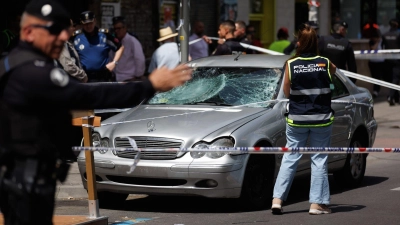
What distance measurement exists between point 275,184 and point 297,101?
0.83m

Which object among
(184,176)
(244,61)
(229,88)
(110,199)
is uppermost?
(244,61)

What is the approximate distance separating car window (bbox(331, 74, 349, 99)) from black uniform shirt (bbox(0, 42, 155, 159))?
6132 millimetres

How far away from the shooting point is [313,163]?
8812 millimetres

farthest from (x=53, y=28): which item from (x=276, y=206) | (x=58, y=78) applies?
(x=276, y=206)

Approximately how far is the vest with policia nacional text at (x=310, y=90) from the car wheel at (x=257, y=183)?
57 centimetres

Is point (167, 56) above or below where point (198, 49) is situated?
above

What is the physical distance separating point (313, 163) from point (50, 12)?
16.0 ft

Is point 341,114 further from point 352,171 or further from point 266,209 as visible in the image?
point 266,209

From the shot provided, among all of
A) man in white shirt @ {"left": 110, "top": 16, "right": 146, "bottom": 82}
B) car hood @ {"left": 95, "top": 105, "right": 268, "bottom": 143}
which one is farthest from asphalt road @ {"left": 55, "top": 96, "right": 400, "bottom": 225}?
man in white shirt @ {"left": 110, "top": 16, "right": 146, "bottom": 82}

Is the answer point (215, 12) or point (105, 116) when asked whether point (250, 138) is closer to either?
point (105, 116)

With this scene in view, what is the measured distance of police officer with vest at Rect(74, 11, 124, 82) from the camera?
39.6 feet

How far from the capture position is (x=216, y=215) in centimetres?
876

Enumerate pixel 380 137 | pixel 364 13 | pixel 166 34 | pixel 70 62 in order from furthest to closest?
pixel 364 13
pixel 380 137
pixel 166 34
pixel 70 62

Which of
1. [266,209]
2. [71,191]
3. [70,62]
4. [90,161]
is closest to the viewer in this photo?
[90,161]
